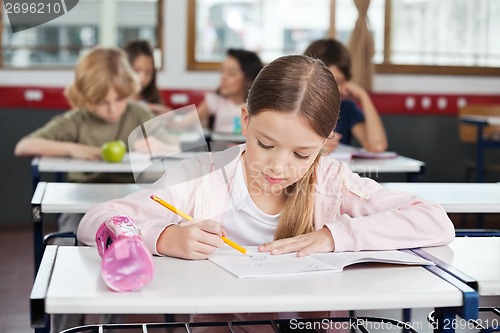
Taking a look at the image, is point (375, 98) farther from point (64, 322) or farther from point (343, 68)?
point (64, 322)

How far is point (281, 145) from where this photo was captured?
1539mm

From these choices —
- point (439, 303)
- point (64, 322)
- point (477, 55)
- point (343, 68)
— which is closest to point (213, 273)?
point (439, 303)

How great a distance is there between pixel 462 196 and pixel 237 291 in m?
1.30

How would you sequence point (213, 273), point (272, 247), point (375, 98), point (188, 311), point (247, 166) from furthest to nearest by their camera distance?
1. point (375, 98)
2. point (247, 166)
3. point (272, 247)
4. point (213, 273)
5. point (188, 311)

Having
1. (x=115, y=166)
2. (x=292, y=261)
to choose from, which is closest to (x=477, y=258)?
(x=292, y=261)

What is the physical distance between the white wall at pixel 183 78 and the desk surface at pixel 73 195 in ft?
9.26

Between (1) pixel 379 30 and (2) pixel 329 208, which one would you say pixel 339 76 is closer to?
(1) pixel 379 30

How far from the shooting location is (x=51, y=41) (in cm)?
A: 511

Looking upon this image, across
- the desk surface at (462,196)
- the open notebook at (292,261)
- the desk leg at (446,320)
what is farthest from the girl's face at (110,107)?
the desk leg at (446,320)

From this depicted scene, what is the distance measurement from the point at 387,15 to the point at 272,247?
424 cm

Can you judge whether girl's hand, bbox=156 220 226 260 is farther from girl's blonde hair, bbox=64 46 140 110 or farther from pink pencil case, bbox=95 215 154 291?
girl's blonde hair, bbox=64 46 140 110

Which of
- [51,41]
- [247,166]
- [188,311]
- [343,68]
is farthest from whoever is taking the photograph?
[51,41]

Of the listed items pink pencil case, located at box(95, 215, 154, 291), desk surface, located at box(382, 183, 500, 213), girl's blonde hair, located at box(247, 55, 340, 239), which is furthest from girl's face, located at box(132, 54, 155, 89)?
pink pencil case, located at box(95, 215, 154, 291)

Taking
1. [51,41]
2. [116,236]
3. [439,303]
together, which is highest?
[51,41]
